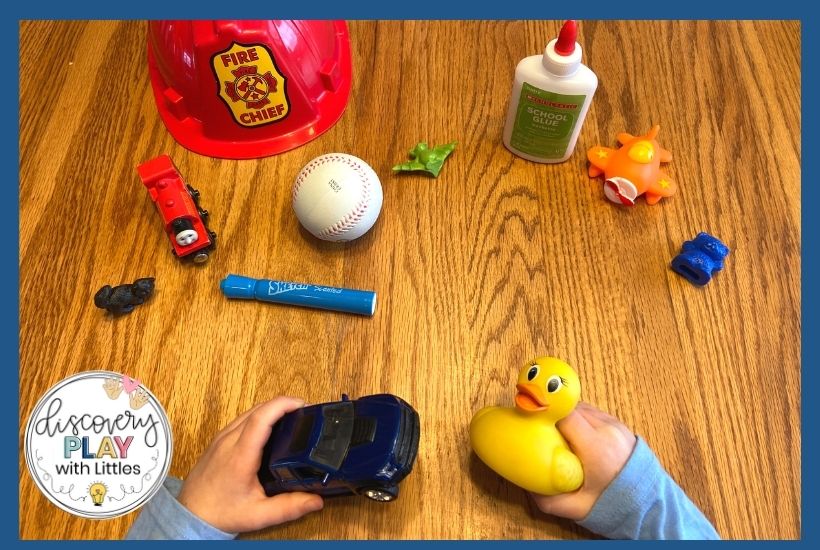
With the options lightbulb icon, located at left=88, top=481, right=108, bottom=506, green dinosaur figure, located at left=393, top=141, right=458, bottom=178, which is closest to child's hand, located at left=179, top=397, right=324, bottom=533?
lightbulb icon, located at left=88, top=481, right=108, bottom=506

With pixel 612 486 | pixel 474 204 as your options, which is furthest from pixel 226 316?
pixel 612 486

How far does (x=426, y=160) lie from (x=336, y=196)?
0.53ft

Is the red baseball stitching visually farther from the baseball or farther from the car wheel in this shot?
the car wheel

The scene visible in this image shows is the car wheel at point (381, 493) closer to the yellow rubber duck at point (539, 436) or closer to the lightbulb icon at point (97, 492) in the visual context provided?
the yellow rubber duck at point (539, 436)

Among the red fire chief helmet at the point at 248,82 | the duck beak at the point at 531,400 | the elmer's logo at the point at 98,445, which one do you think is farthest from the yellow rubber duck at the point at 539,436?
the red fire chief helmet at the point at 248,82

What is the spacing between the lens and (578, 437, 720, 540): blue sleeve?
0.61 meters

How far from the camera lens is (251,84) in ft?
2.61

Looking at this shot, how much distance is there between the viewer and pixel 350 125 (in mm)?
885

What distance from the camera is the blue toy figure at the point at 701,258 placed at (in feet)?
2.49

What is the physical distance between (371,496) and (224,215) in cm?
41

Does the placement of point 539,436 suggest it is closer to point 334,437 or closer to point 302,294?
point 334,437

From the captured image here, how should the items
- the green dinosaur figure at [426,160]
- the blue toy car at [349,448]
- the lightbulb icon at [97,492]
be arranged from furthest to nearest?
the green dinosaur figure at [426,160], the lightbulb icon at [97,492], the blue toy car at [349,448]

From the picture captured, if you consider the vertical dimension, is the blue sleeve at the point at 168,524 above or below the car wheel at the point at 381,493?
below

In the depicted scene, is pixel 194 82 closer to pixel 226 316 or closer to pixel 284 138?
pixel 284 138
